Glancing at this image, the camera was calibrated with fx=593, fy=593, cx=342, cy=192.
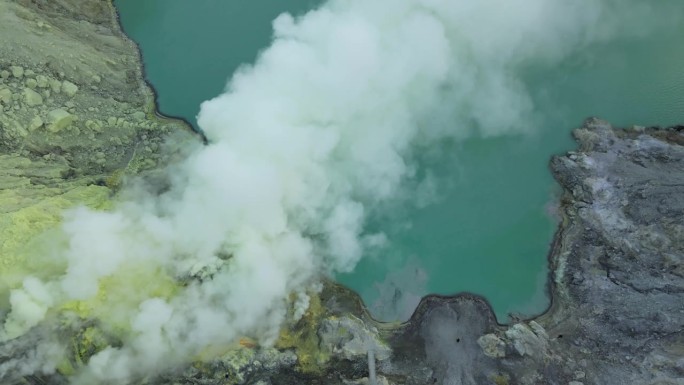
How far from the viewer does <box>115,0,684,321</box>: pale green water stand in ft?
58.9

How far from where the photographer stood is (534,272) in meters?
18.0

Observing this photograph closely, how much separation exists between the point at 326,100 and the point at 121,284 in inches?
330

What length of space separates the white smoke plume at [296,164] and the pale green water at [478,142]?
0.83 metres

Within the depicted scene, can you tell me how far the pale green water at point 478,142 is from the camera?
58.9 feet

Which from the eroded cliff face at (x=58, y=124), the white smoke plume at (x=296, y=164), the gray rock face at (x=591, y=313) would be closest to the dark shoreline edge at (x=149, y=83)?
the eroded cliff face at (x=58, y=124)

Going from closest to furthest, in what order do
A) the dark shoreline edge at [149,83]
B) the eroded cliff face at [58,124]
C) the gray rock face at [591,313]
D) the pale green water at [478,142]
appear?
1. the gray rock face at [591,313]
2. the eroded cliff face at [58,124]
3. the pale green water at [478,142]
4. the dark shoreline edge at [149,83]

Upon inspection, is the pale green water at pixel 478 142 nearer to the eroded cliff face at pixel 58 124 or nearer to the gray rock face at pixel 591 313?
the gray rock face at pixel 591 313

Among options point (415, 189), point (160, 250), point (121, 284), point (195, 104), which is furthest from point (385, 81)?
point (121, 284)

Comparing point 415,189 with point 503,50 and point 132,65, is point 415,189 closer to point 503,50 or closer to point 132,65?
point 503,50

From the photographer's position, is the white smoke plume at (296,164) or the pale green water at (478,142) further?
the pale green water at (478,142)

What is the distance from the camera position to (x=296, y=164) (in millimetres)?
18297

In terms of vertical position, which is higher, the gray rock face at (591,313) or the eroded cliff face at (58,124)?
the eroded cliff face at (58,124)

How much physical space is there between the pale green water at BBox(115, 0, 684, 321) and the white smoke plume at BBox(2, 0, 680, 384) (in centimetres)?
83

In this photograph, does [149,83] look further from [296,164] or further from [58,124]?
[296,164]
